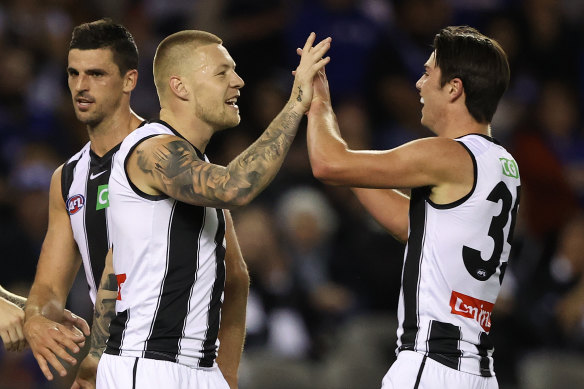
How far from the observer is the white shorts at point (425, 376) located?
4355mm

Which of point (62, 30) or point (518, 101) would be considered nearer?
point (62, 30)

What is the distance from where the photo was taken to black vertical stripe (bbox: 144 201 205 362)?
14.5ft

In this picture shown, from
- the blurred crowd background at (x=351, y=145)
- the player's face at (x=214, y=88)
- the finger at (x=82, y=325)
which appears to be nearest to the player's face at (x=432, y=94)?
the player's face at (x=214, y=88)

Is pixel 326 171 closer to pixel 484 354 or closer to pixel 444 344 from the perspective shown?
pixel 444 344

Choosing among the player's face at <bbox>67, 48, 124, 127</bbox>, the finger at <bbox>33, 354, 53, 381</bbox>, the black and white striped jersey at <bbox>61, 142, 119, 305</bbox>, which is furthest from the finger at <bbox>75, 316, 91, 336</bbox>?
the player's face at <bbox>67, 48, 124, 127</bbox>

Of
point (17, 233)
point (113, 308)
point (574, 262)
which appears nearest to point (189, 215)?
point (113, 308)

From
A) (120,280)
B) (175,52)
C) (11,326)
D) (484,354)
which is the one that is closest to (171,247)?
(120,280)

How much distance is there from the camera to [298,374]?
7762mm

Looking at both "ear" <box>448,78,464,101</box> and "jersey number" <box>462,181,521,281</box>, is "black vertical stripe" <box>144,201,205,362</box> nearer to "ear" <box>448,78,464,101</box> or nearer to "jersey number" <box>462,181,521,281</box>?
"jersey number" <box>462,181,521,281</box>

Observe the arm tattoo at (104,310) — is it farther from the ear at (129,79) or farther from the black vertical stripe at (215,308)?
the ear at (129,79)

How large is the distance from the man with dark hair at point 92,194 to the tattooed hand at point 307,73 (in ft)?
3.16

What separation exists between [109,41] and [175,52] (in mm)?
639

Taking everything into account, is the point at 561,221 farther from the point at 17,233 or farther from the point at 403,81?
the point at 17,233

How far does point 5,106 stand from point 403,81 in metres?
4.30
